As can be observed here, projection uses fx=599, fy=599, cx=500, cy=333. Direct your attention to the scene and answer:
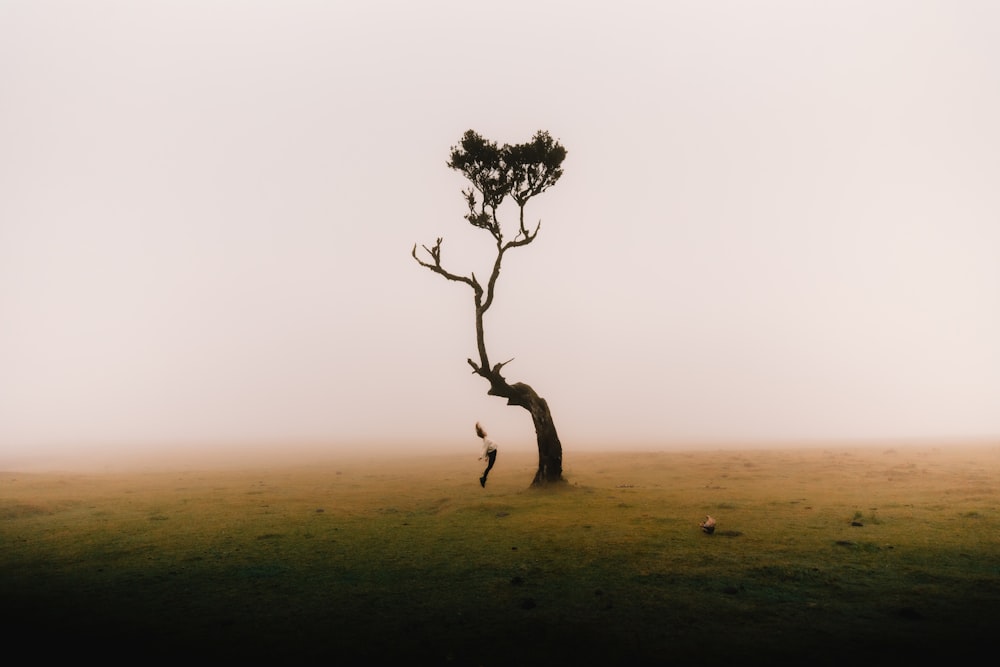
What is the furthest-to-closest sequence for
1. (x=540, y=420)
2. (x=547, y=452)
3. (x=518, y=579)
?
(x=540, y=420), (x=547, y=452), (x=518, y=579)

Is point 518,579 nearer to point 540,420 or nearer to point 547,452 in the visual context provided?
point 547,452

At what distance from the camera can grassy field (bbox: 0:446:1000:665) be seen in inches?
309

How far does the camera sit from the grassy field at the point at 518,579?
25.7ft

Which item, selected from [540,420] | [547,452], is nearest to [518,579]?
[547,452]

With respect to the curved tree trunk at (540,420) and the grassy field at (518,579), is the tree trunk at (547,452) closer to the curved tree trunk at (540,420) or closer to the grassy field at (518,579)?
the curved tree trunk at (540,420)

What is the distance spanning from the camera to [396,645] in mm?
7926

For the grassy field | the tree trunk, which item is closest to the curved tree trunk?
the tree trunk

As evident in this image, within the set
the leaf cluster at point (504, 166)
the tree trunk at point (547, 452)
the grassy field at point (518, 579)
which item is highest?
the leaf cluster at point (504, 166)

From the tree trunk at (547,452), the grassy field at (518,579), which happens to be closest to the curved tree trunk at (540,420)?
the tree trunk at (547,452)

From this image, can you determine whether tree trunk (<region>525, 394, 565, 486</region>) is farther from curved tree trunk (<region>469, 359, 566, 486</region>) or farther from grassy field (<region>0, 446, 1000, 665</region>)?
grassy field (<region>0, 446, 1000, 665</region>)

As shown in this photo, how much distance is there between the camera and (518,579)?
10.9m

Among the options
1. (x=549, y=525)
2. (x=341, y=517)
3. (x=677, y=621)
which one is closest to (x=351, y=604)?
(x=677, y=621)

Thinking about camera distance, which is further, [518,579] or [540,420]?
[540,420]

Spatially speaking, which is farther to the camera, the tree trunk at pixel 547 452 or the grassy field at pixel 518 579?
the tree trunk at pixel 547 452
